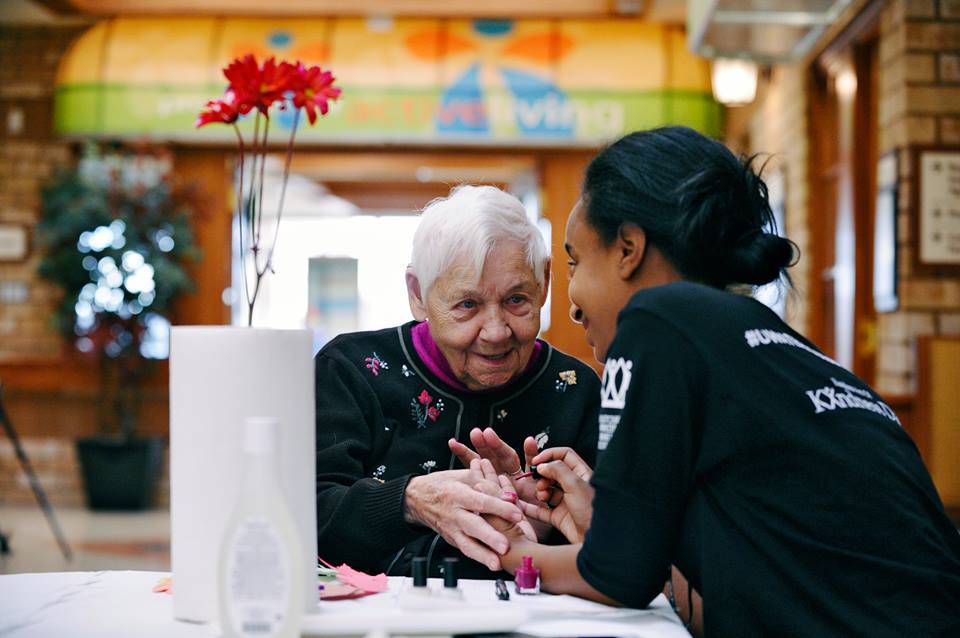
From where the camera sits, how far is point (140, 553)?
5.91 m

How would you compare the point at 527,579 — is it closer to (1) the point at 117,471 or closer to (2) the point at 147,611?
(2) the point at 147,611

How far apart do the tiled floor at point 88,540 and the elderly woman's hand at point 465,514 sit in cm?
340

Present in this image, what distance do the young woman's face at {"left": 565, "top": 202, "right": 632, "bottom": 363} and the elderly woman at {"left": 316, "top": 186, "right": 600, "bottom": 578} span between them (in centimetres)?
27

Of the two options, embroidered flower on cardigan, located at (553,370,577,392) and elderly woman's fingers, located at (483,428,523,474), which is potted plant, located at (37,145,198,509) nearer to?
embroidered flower on cardigan, located at (553,370,577,392)

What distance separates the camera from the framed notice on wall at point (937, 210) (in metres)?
5.14

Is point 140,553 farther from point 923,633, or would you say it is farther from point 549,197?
point 923,633

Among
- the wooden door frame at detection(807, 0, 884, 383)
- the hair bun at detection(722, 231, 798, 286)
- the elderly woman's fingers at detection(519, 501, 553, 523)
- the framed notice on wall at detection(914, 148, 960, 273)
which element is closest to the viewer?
the hair bun at detection(722, 231, 798, 286)

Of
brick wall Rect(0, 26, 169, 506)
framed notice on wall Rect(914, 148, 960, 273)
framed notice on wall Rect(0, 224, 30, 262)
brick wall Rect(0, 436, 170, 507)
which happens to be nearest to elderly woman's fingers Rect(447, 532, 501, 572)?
framed notice on wall Rect(914, 148, 960, 273)

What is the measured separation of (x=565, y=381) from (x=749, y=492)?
73cm

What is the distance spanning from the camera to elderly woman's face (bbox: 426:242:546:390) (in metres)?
1.95

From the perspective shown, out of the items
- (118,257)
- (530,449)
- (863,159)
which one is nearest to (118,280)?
(118,257)

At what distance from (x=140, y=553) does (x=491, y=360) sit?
4460 millimetres

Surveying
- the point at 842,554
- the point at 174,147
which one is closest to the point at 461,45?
the point at 174,147

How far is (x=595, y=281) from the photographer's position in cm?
164
